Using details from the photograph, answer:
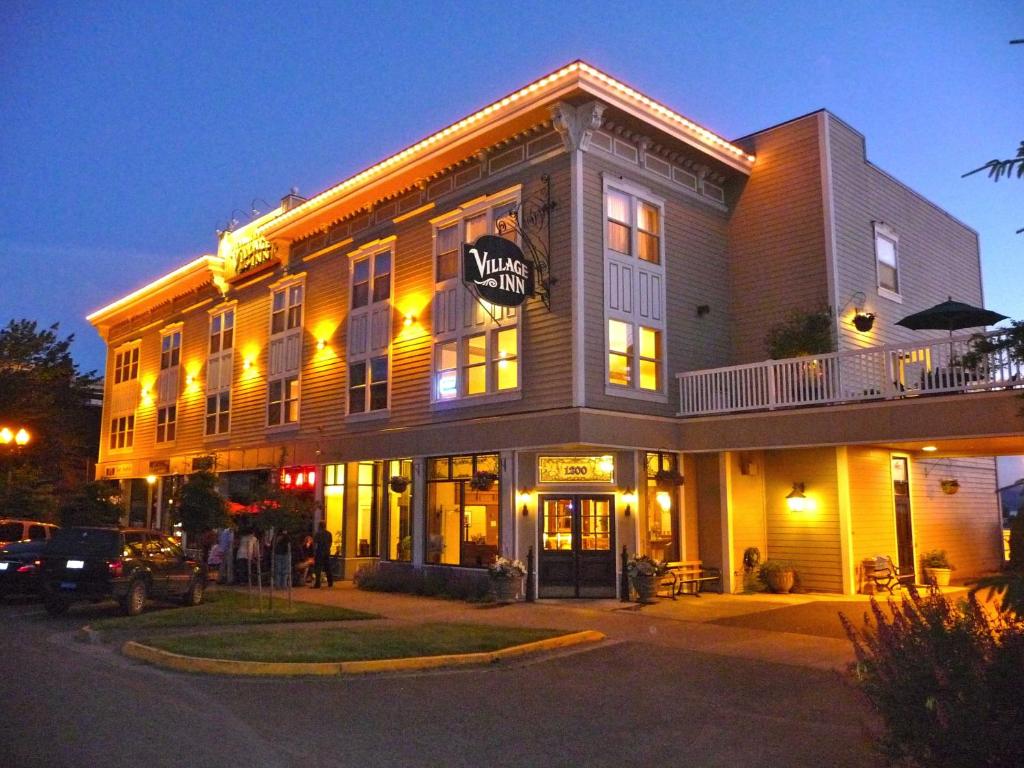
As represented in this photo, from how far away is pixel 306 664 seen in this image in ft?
36.0

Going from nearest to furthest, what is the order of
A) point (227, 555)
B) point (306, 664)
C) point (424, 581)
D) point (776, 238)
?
point (306, 664)
point (424, 581)
point (776, 238)
point (227, 555)

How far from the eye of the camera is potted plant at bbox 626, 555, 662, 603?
1841 cm

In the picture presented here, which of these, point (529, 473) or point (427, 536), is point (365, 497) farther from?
point (529, 473)

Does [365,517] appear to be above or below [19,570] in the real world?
above

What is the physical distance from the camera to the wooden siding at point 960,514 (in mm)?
22844

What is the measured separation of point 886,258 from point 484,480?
12.5 metres

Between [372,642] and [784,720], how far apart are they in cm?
604

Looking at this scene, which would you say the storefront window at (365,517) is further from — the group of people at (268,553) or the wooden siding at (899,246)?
the wooden siding at (899,246)

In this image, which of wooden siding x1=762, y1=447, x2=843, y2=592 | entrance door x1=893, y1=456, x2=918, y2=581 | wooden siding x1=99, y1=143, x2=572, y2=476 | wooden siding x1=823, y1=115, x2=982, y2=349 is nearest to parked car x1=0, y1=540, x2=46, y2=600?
wooden siding x1=99, y1=143, x2=572, y2=476

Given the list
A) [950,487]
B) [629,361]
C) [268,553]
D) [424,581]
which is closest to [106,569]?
[424,581]

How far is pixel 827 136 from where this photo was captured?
70.7ft

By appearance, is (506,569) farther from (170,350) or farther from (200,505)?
(170,350)

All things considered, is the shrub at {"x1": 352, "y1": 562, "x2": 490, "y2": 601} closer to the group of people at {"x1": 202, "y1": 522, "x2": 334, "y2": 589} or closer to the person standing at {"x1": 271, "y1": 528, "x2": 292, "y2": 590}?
the group of people at {"x1": 202, "y1": 522, "x2": 334, "y2": 589}

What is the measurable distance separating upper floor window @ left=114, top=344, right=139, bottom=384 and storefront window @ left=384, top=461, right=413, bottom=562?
64.8 feet
